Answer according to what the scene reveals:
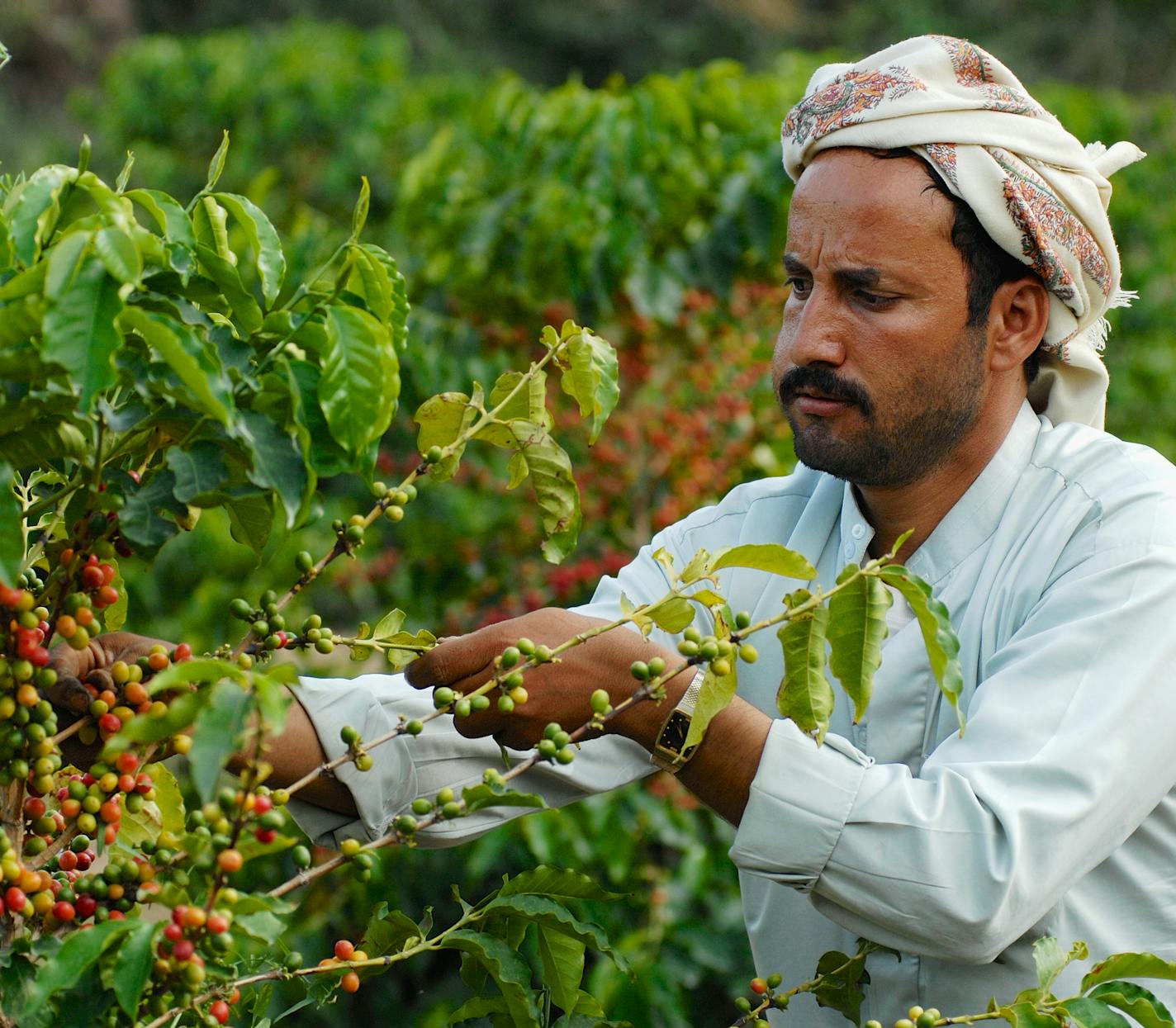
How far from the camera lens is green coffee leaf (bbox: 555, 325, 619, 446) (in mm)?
1737

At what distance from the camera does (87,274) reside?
1.24m

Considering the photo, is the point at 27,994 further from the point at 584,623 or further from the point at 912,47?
the point at 912,47

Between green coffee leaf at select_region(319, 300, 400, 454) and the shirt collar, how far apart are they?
1.06 metres

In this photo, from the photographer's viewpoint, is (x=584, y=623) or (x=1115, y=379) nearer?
(x=584, y=623)

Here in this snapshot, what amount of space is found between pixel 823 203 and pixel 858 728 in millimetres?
745

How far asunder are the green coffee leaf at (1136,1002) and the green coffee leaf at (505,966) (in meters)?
0.61

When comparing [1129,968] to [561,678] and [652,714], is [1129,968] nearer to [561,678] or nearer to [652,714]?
[652,714]

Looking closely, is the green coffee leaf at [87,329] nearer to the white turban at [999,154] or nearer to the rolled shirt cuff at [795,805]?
the rolled shirt cuff at [795,805]

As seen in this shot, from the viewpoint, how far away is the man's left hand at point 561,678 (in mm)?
1714

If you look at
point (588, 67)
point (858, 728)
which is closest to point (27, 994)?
point (858, 728)

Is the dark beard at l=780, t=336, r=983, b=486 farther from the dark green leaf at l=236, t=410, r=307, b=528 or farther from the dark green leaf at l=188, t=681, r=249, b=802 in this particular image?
the dark green leaf at l=188, t=681, r=249, b=802

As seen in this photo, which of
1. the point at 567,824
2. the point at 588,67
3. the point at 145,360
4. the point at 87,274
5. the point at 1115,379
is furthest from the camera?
the point at 588,67

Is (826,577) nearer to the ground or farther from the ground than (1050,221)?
nearer to the ground

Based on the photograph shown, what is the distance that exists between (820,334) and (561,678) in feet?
2.33
